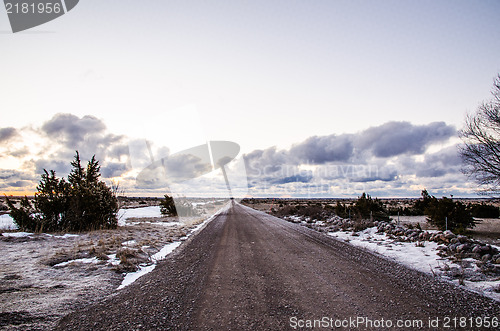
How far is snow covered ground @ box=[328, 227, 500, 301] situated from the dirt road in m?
0.55

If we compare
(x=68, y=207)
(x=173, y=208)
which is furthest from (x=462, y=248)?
(x=173, y=208)

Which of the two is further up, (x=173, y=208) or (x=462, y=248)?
(x=462, y=248)

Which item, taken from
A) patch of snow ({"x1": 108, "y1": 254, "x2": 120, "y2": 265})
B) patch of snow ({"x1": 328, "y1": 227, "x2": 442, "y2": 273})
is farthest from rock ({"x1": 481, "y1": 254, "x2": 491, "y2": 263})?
patch of snow ({"x1": 108, "y1": 254, "x2": 120, "y2": 265})

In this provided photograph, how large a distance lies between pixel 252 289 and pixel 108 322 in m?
2.60

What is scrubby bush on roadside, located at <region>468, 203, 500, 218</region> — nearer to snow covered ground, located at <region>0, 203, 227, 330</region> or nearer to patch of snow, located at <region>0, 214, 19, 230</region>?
snow covered ground, located at <region>0, 203, 227, 330</region>

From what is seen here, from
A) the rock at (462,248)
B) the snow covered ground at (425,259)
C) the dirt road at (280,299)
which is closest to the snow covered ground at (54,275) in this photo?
the dirt road at (280,299)

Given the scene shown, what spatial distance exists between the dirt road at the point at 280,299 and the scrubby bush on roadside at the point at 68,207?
35.6 feet

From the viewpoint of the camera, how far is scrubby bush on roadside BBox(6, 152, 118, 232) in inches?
560

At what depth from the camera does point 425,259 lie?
26.0 feet

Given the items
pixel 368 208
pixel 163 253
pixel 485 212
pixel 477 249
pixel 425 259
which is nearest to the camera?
pixel 477 249

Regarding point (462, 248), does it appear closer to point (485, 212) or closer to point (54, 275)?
point (54, 275)

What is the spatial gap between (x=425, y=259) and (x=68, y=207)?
1787cm

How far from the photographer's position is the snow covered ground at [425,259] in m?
5.47

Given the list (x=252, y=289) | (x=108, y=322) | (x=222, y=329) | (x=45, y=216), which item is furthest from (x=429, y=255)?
(x=45, y=216)
